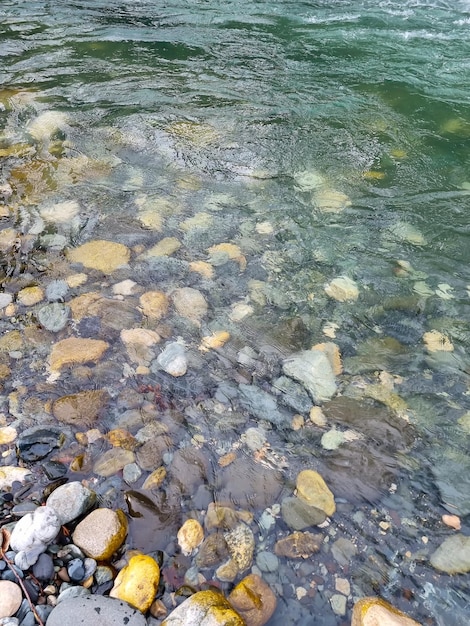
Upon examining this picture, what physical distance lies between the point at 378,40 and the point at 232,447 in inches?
322

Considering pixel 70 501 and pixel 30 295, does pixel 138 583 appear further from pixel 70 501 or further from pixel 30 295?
pixel 30 295

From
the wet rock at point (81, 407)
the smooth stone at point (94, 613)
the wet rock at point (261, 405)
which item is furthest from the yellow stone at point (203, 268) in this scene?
the smooth stone at point (94, 613)

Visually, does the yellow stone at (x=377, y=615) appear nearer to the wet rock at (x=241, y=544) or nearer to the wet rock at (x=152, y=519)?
the wet rock at (x=241, y=544)

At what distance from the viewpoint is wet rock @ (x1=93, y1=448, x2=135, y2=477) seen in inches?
106

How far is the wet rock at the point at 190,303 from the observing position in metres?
3.68

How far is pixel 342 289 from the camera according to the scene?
12.9ft

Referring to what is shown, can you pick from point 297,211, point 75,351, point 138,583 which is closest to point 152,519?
point 138,583

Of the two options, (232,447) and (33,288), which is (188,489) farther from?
(33,288)

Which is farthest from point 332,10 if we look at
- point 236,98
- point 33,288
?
point 33,288

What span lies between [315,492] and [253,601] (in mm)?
658

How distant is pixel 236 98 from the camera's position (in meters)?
6.68

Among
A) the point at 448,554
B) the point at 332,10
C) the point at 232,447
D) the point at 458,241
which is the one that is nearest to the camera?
the point at 448,554

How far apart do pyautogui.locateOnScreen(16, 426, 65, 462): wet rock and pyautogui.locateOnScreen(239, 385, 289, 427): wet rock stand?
1.12m

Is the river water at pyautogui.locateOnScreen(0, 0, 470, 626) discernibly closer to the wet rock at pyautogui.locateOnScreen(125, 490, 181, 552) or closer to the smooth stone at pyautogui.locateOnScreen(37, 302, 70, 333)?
the smooth stone at pyautogui.locateOnScreen(37, 302, 70, 333)
